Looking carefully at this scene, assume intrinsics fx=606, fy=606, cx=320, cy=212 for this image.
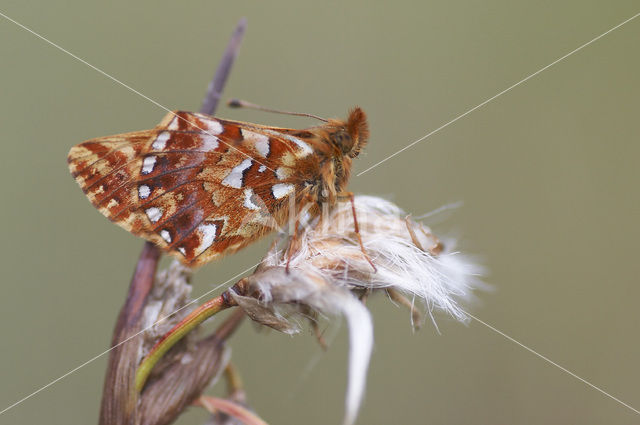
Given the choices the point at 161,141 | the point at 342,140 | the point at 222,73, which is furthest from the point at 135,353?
the point at 342,140

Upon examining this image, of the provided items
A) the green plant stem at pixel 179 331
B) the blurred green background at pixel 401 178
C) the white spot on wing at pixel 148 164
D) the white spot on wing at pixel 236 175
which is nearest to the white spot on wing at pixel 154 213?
the white spot on wing at pixel 148 164

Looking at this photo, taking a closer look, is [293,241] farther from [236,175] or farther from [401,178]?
[401,178]

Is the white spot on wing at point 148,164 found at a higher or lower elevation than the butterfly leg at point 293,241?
higher

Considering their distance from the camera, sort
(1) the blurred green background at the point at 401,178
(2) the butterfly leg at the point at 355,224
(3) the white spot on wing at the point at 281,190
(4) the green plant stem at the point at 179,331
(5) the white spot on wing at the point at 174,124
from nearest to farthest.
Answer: (4) the green plant stem at the point at 179,331
(2) the butterfly leg at the point at 355,224
(5) the white spot on wing at the point at 174,124
(3) the white spot on wing at the point at 281,190
(1) the blurred green background at the point at 401,178

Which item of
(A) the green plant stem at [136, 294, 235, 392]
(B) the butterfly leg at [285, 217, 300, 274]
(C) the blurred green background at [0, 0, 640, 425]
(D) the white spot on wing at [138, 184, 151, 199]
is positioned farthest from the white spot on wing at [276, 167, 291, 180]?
(C) the blurred green background at [0, 0, 640, 425]

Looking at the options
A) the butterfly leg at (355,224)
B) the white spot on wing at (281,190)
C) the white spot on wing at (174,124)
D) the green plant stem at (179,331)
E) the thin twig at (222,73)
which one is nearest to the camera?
the green plant stem at (179,331)

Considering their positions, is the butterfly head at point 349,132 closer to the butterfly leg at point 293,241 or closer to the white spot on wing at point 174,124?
the butterfly leg at point 293,241

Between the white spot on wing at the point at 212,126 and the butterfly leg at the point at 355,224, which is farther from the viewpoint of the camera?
the white spot on wing at the point at 212,126

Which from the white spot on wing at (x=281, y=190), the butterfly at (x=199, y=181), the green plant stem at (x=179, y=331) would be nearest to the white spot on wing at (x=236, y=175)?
the butterfly at (x=199, y=181)
